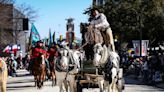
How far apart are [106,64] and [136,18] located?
48.7 m

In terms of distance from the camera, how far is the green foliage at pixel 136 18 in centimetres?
6192

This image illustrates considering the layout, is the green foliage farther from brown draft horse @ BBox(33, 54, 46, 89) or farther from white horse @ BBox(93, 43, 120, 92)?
white horse @ BBox(93, 43, 120, 92)

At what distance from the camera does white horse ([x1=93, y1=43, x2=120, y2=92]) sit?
14.6 metres

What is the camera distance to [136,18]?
63.1 m

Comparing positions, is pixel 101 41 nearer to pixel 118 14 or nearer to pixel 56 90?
pixel 56 90

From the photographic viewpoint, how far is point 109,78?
49.1 feet

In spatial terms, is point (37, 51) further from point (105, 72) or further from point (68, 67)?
point (105, 72)

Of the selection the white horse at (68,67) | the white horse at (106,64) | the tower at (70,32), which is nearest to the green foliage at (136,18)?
the tower at (70,32)

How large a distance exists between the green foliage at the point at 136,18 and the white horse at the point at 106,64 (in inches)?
1758

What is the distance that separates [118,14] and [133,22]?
3908 millimetres

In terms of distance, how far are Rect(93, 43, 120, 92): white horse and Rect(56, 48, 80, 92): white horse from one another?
1.86 metres

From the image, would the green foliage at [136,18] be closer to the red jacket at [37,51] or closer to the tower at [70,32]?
the tower at [70,32]

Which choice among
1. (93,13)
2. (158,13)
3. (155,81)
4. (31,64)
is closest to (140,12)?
(158,13)

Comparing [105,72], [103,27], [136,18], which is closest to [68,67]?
[103,27]
